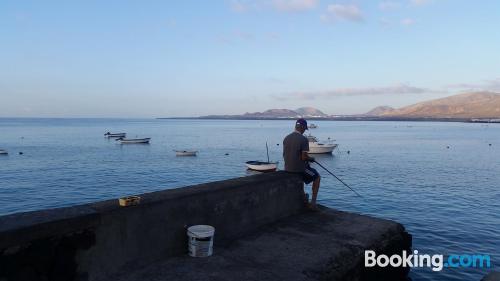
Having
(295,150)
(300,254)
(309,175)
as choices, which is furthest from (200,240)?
(309,175)

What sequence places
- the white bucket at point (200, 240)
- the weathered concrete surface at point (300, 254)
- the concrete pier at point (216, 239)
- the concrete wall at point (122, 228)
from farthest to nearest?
the white bucket at point (200, 240)
the weathered concrete surface at point (300, 254)
the concrete pier at point (216, 239)
the concrete wall at point (122, 228)

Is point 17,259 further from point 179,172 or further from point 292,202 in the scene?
point 179,172

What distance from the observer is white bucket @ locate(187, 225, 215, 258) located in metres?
6.46

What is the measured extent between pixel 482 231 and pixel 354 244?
12.5 m

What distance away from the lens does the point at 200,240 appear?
649cm

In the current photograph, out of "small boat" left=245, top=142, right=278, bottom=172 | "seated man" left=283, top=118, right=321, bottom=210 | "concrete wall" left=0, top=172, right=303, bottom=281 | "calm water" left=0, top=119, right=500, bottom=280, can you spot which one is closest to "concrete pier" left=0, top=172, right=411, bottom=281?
"concrete wall" left=0, top=172, right=303, bottom=281

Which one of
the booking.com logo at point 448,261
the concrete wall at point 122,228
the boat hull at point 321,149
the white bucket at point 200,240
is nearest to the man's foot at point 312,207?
the concrete wall at point 122,228

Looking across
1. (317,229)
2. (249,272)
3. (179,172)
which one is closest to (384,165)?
(179,172)

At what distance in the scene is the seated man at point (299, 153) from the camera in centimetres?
902

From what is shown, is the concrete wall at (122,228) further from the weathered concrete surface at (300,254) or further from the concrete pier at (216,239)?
the weathered concrete surface at (300,254)

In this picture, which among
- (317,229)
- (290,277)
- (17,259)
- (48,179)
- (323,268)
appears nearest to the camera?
(17,259)

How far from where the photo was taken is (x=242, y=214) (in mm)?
7883

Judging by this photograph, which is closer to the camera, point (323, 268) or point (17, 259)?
point (17, 259)

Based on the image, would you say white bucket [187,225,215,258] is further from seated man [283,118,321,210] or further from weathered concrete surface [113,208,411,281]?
seated man [283,118,321,210]
